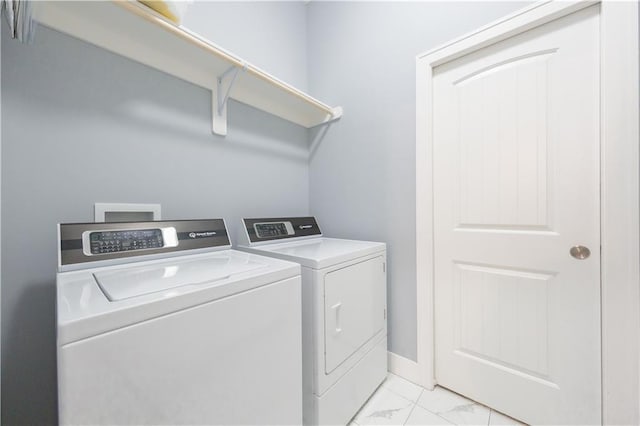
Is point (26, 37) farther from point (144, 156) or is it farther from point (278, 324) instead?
point (278, 324)

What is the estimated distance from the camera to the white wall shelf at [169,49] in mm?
1010

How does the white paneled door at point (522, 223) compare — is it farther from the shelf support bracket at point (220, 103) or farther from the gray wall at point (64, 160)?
the gray wall at point (64, 160)

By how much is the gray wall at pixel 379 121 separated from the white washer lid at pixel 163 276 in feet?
3.30

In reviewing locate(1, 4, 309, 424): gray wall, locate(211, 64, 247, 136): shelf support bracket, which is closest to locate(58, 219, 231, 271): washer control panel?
locate(1, 4, 309, 424): gray wall

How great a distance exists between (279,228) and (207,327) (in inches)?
38.7

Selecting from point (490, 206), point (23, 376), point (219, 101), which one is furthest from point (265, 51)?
point (23, 376)

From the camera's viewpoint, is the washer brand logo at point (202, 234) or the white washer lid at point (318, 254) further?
the washer brand logo at point (202, 234)

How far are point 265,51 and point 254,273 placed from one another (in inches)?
67.3

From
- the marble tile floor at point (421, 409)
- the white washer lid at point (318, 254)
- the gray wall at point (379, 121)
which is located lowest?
the marble tile floor at point (421, 409)

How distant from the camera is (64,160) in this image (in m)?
1.07

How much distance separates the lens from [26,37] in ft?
3.07

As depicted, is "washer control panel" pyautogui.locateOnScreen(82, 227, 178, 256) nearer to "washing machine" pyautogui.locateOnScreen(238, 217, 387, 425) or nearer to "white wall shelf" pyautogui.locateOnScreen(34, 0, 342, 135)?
"washing machine" pyautogui.locateOnScreen(238, 217, 387, 425)

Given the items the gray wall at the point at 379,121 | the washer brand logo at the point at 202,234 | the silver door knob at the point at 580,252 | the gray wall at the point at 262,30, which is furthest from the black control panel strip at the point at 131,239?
the silver door knob at the point at 580,252

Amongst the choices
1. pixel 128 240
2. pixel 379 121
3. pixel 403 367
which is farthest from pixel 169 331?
pixel 379 121
